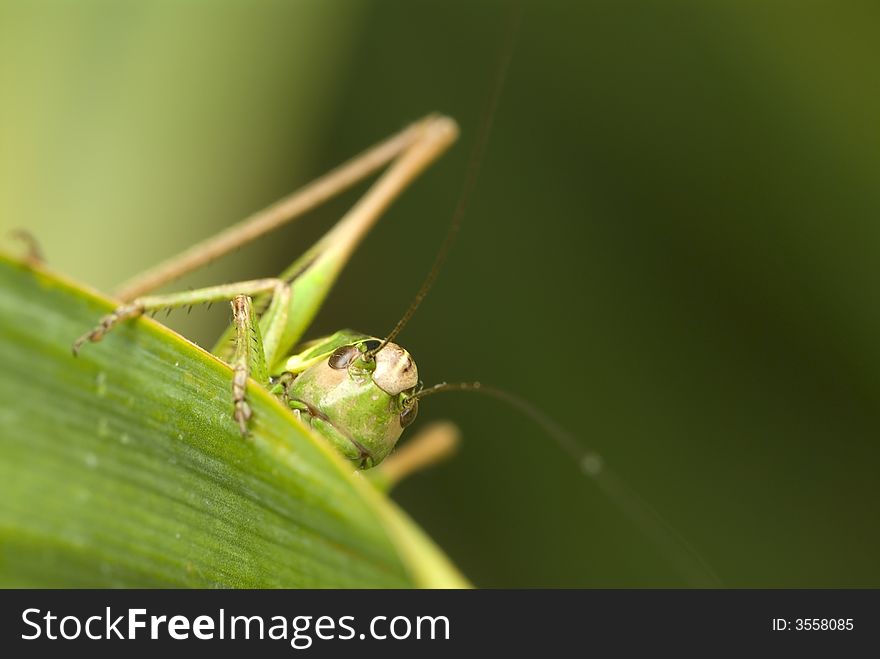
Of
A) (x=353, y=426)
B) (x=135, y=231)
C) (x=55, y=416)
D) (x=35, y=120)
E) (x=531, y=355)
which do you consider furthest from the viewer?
(x=531, y=355)

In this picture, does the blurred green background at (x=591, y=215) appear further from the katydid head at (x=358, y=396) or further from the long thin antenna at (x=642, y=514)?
the katydid head at (x=358, y=396)

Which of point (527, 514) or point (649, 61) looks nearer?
point (649, 61)

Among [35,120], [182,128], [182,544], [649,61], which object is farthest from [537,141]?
[182,544]

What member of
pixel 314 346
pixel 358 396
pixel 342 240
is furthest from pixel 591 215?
pixel 358 396

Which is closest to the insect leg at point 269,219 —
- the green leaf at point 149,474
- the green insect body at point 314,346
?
the green insect body at point 314,346

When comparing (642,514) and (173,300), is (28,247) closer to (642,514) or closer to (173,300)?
(173,300)

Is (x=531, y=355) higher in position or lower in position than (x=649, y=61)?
lower

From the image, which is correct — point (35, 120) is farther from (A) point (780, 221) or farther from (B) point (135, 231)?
(A) point (780, 221)
